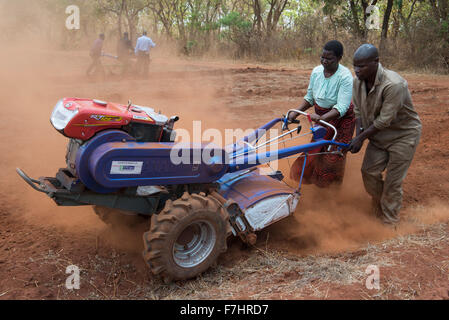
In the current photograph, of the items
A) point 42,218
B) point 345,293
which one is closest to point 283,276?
point 345,293

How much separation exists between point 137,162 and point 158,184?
30 centimetres

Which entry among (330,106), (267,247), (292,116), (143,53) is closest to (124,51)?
(143,53)

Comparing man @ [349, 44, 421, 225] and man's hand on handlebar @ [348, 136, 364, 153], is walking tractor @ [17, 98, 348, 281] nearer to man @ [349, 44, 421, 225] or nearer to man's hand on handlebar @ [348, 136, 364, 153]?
man's hand on handlebar @ [348, 136, 364, 153]

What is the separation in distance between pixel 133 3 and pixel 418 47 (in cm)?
1816

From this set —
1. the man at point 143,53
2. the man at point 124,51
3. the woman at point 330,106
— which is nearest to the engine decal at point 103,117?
the woman at point 330,106

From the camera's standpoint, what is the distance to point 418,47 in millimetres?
14469

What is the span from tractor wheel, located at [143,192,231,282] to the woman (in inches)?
65.7

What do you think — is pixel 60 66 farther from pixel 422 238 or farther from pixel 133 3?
pixel 422 238

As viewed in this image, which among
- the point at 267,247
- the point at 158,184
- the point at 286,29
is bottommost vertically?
the point at 267,247

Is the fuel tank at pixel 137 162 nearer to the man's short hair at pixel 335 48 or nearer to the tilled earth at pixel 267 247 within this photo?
the tilled earth at pixel 267 247

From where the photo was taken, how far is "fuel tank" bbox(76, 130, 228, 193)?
2.95 metres

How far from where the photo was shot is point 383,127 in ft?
12.7

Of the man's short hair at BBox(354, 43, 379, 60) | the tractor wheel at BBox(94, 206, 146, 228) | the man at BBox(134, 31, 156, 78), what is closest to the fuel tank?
the tractor wheel at BBox(94, 206, 146, 228)

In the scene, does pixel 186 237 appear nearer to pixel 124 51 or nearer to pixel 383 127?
pixel 383 127
